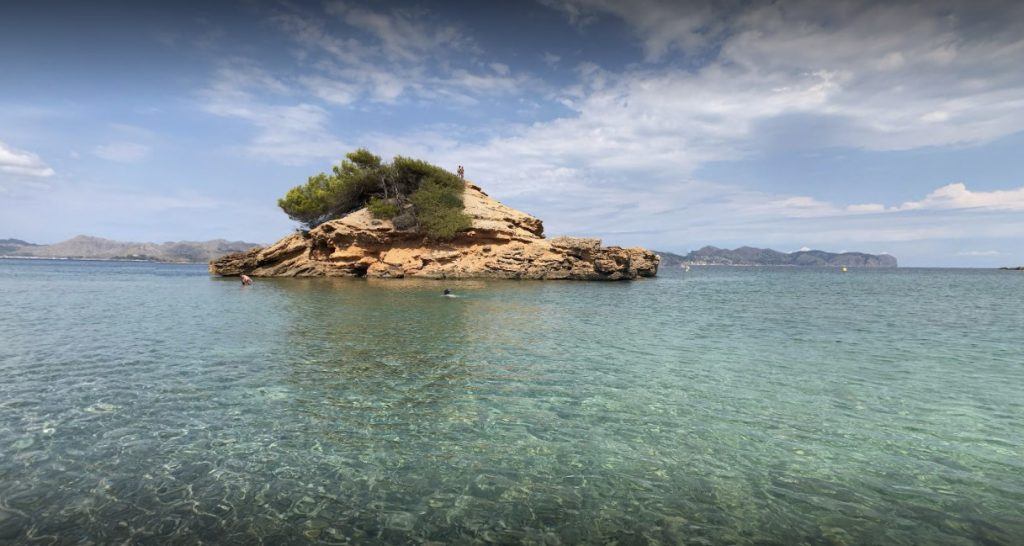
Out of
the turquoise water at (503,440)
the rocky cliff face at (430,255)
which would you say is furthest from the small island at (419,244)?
the turquoise water at (503,440)

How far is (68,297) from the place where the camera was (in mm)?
29312

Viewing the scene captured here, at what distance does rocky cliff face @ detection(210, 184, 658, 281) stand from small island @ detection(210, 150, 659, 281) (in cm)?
11

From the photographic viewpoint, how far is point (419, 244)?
55406mm

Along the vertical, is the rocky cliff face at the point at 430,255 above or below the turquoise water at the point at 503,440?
above

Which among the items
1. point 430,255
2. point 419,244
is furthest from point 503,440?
point 419,244

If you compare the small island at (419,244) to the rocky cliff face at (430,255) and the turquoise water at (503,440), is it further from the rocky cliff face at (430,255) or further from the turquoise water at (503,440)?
the turquoise water at (503,440)

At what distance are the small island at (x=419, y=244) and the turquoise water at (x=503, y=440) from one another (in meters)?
37.4

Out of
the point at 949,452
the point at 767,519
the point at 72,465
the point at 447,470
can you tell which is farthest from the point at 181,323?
the point at 949,452

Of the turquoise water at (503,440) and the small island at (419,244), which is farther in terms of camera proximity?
the small island at (419,244)

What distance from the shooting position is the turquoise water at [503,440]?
5.25 m

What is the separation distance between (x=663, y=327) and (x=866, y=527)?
14.7 m

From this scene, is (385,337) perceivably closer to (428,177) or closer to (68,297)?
(68,297)

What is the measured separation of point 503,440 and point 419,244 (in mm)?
49389

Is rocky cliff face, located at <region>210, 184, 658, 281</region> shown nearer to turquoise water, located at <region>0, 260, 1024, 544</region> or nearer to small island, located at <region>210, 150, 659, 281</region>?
small island, located at <region>210, 150, 659, 281</region>
